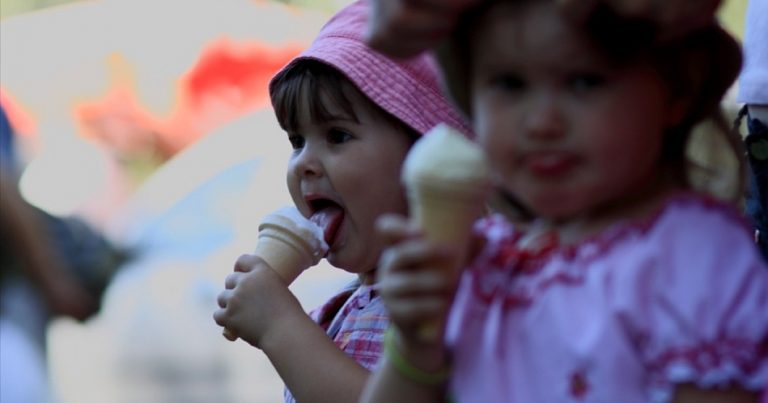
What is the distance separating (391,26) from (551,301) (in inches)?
12.7

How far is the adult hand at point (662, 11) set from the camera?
1124 mm

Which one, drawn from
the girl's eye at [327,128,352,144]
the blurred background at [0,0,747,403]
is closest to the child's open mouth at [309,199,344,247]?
the girl's eye at [327,128,352,144]

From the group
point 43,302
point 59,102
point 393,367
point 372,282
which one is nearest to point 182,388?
point 43,302

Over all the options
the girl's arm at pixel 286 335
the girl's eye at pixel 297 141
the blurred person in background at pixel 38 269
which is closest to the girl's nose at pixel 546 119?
the girl's arm at pixel 286 335

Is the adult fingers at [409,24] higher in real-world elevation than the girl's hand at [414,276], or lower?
higher

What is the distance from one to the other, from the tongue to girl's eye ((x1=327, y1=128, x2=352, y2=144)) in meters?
0.12

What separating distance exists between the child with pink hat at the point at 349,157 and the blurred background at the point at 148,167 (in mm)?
2557

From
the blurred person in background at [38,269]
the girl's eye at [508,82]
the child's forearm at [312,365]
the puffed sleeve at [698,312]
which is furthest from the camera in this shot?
the blurred person in background at [38,269]

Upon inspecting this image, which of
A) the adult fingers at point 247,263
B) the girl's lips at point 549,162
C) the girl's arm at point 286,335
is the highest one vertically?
the girl's lips at point 549,162

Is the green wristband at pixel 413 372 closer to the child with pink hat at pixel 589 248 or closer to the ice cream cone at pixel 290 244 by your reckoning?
the child with pink hat at pixel 589 248

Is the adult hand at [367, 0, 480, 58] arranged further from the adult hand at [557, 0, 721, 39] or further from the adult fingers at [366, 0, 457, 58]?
the adult hand at [557, 0, 721, 39]

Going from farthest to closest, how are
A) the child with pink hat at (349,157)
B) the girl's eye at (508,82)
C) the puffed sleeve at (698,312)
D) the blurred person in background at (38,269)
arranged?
the blurred person in background at (38,269)
the child with pink hat at (349,157)
the girl's eye at (508,82)
the puffed sleeve at (698,312)

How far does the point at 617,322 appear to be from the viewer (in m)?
1.13

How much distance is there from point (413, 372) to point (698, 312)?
328mm
